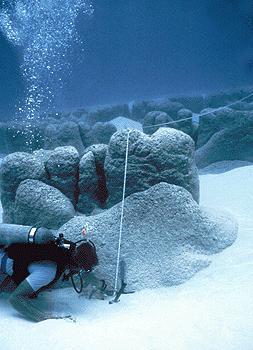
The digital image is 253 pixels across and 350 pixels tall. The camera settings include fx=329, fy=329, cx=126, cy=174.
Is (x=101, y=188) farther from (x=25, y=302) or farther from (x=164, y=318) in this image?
(x=164, y=318)

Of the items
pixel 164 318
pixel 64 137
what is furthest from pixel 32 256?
pixel 64 137

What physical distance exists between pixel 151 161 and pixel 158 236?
118 centimetres

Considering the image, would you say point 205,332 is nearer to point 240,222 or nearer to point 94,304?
point 94,304

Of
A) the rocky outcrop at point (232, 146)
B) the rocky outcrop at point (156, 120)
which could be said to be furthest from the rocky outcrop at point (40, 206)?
the rocky outcrop at point (156, 120)

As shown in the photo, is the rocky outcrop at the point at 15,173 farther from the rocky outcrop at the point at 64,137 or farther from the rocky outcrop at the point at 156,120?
the rocky outcrop at the point at 156,120

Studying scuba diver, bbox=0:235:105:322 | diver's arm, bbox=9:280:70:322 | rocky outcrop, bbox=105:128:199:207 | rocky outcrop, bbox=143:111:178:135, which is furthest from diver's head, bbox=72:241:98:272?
rocky outcrop, bbox=143:111:178:135

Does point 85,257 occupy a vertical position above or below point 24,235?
below

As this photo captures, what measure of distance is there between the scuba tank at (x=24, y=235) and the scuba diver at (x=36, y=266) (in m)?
0.05

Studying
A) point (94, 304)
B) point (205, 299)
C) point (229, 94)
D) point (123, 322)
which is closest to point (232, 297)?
point (205, 299)

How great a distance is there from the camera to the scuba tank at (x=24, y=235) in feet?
10.1

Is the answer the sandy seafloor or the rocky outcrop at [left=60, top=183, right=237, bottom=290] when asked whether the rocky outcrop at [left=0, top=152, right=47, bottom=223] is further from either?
the sandy seafloor

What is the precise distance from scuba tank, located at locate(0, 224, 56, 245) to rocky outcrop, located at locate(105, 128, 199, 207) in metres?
1.96

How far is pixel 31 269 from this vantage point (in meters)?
3.12

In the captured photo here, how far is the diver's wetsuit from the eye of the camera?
3053mm
